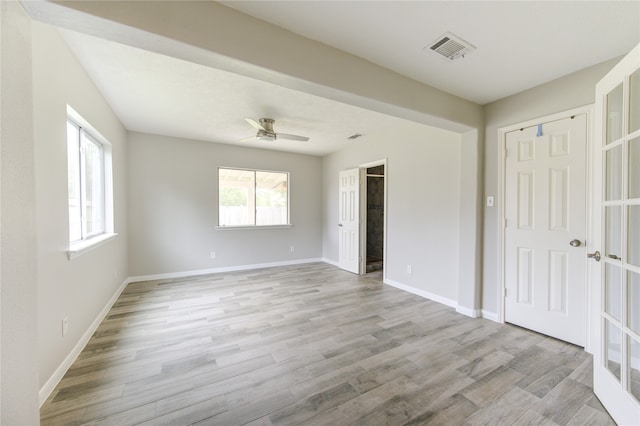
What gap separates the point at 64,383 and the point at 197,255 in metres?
3.08

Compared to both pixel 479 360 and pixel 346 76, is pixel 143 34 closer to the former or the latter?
pixel 346 76

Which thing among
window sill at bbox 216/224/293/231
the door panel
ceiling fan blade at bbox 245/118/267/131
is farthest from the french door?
window sill at bbox 216/224/293/231

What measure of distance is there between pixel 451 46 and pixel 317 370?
2.79 meters

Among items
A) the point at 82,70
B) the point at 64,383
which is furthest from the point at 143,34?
the point at 64,383

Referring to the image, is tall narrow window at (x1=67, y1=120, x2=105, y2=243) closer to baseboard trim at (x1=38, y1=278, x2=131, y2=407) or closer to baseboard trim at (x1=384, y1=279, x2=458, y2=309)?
baseboard trim at (x1=38, y1=278, x2=131, y2=407)

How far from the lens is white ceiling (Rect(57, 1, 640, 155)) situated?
5.31ft

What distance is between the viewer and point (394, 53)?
2.07 m

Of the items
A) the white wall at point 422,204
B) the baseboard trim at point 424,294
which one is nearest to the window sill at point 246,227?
the white wall at point 422,204

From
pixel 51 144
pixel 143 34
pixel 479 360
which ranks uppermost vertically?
pixel 143 34

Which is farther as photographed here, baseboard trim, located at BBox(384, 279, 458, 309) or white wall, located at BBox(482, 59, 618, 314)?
baseboard trim, located at BBox(384, 279, 458, 309)

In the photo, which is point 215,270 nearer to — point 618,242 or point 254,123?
point 254,123

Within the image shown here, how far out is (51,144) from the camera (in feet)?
6.01

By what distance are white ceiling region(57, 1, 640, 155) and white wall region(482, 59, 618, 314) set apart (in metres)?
0.11

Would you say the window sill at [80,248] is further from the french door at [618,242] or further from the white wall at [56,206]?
the french door at [618,242]
